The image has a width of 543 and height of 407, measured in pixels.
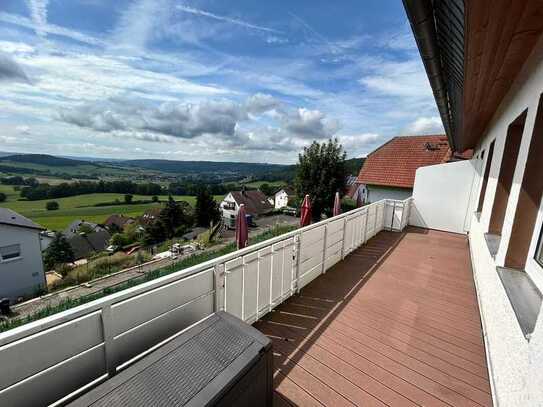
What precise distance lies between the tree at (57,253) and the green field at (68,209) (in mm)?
13603

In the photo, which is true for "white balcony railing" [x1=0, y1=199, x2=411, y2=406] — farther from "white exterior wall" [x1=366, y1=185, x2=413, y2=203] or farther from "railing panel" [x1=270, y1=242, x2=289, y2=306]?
"white exterior wall" [x1=366, y1=185, x2=413, y2=203]

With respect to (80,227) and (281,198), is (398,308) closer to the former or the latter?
(80,227)

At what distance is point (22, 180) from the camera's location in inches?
2276

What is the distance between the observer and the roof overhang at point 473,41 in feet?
4.45

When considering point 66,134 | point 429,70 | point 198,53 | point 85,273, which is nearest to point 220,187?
point 66,134

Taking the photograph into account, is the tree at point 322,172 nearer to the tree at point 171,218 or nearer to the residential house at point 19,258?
the residential house at point 19,258

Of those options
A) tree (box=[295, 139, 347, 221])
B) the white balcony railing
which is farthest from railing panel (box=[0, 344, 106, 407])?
tree (box=[295, 139, 347, 221])

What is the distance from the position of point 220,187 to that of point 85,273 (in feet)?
189

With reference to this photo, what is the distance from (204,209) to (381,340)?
137ft

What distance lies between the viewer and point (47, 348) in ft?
3.96

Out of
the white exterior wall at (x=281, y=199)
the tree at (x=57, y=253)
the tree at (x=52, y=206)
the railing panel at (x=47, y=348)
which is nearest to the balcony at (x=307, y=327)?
the railing panel at (x=47, y=348)

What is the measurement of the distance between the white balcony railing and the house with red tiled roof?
10419 mm

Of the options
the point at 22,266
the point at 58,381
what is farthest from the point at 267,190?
the point at 58,381

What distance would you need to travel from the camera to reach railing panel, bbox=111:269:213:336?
4.95 ft
